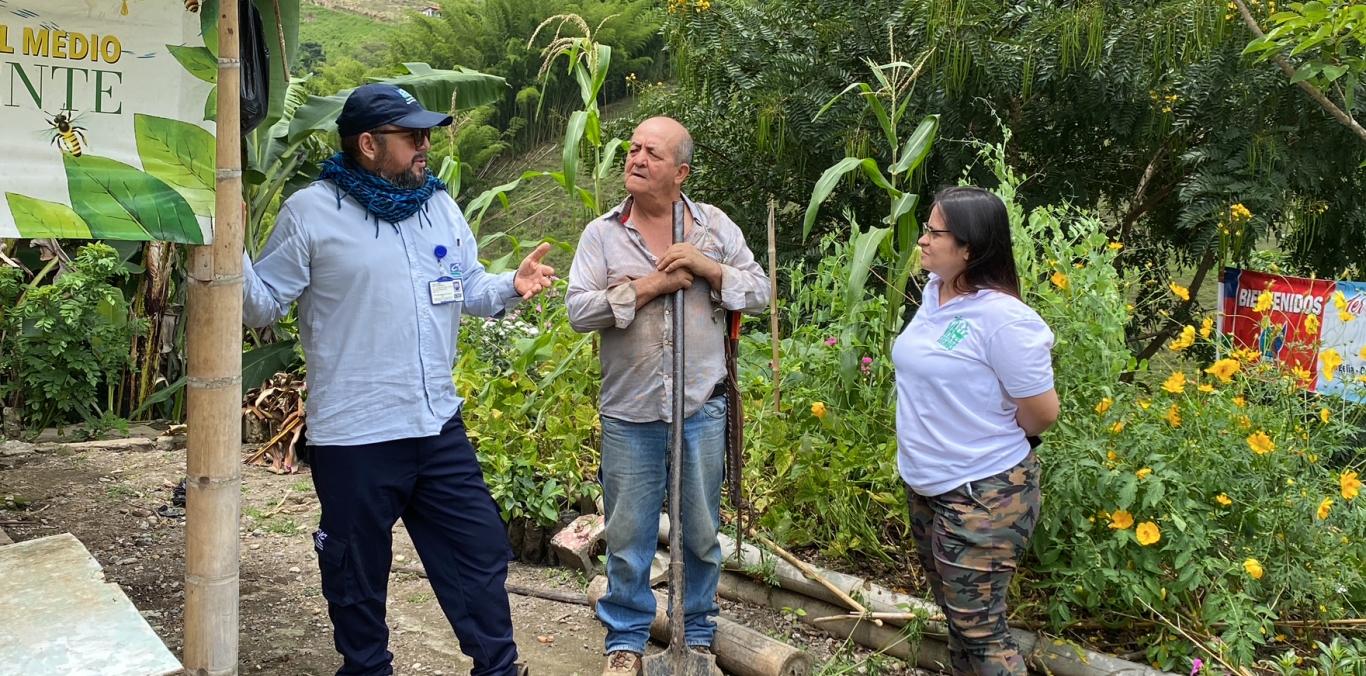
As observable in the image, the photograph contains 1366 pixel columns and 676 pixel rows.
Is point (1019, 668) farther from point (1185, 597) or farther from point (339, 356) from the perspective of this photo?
point (339, 356)

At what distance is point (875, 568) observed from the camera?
3881mm

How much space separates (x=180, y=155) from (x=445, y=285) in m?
0.71

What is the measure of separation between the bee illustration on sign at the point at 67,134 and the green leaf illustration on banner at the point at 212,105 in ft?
0.85

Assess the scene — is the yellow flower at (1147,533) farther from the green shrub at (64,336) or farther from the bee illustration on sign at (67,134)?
the green shrub at (64,336)

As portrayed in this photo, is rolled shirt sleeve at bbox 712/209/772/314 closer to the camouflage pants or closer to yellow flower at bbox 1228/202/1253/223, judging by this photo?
the camouflage pants

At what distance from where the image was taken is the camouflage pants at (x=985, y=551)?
283 cm

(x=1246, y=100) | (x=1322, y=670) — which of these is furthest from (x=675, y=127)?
(x=1246, y=100)

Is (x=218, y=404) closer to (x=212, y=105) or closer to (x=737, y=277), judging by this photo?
(x=212, y=105)

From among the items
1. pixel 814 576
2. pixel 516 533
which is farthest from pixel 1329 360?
pixel 516 533

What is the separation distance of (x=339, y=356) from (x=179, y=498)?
2.92 meters

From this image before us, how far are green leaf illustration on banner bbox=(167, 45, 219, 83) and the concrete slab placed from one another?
120 centimetres

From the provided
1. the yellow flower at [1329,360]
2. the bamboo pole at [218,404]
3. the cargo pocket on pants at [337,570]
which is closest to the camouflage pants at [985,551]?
the yellow flower at [1329,360]

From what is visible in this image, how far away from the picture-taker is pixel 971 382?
9.26ft

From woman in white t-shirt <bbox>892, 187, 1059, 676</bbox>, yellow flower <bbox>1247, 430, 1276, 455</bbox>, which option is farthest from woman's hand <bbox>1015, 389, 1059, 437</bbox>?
yellow flower <bbox>1247, 430, 1276, 455</bbox>
